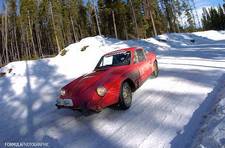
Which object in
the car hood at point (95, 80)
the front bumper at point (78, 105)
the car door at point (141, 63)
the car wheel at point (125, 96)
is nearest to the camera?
the front bumper at point (78, 105)

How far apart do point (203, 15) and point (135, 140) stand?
128 meters

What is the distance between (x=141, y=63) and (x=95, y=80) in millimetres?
2314

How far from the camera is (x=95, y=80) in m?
6.91

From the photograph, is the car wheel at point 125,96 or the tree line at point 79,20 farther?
the tree line at point 79,20

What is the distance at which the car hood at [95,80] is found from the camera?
6609 mm

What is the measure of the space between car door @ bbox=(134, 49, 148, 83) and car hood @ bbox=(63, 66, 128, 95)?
776 mm

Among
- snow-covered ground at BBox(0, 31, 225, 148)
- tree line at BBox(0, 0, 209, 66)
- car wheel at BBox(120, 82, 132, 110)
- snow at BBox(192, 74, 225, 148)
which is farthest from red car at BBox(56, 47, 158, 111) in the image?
tree line at BBox(0, 0, 209, 66)

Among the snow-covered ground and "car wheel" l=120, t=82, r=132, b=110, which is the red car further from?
the snow-covered ground

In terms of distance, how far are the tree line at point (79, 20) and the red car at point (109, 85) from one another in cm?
3673

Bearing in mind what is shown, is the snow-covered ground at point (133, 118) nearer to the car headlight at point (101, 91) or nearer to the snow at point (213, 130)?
the snow at point (213, 130)

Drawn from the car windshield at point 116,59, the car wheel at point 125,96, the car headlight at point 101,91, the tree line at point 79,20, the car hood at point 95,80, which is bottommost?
the car wheel at point 125,96

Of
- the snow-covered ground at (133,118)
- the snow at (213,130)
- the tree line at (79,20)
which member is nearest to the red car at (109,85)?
the snow-covered ground at (133,118)

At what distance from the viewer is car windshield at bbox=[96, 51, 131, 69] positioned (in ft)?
26.9

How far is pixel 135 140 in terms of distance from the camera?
5234 mm
